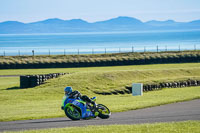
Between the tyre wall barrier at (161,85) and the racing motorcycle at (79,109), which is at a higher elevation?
the racing motorcycle at (79,109)

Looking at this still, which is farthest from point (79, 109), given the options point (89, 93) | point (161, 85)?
point (161, 85)

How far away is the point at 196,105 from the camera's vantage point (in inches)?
863

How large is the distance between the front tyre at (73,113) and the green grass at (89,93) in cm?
212

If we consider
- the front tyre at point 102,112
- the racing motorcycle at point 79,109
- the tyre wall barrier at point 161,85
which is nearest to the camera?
the racing motorcycle at point 79,109

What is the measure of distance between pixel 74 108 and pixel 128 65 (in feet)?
140

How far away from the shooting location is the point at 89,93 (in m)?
31.3

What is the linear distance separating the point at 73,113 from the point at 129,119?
90.3 inches

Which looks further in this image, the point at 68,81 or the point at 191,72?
the point at 191,72

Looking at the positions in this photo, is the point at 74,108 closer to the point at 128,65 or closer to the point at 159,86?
the point at 159,86

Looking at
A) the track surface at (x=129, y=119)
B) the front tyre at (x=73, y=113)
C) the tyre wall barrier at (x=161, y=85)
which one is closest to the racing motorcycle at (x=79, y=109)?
the front tyre at (x=73, y=113)

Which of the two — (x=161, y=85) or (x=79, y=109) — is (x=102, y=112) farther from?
Result: (x=161, y=85)

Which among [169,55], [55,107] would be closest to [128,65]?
[169,55]

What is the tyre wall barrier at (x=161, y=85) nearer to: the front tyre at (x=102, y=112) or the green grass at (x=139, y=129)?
the front tyre at (x=102, y=112)

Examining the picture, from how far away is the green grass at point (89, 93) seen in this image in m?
21.3
